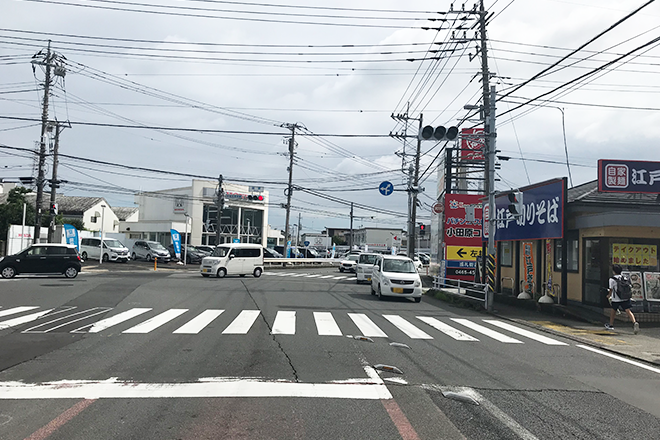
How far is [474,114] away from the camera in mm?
22047

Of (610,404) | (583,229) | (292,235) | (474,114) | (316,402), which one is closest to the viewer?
(316,402)

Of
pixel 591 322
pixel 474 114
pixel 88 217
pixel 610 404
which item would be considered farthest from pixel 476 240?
pixel 88 217

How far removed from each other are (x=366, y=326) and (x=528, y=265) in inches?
423

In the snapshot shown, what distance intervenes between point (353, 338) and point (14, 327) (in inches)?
286

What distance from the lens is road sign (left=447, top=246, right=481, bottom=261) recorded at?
28.3m

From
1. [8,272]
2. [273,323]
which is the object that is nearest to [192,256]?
[8,272]

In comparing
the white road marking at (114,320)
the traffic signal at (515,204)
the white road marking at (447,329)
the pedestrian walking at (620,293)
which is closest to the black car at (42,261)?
the white road marking at (114,320)

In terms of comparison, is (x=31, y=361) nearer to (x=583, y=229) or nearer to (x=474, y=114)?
(x=583, y=229)

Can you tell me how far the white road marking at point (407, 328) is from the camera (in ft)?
37.6

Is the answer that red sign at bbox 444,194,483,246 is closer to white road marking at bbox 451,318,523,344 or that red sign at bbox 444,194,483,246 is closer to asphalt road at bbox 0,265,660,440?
white road marking at bbox 451,318,523,344

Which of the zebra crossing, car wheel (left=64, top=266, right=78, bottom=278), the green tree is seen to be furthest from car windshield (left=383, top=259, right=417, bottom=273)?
the green tree

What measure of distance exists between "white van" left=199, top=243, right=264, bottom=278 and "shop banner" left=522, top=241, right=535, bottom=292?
53.5 ft

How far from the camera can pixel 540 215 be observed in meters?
18.8

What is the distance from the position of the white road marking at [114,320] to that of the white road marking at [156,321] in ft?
1.98
